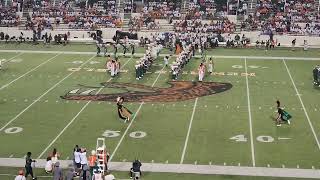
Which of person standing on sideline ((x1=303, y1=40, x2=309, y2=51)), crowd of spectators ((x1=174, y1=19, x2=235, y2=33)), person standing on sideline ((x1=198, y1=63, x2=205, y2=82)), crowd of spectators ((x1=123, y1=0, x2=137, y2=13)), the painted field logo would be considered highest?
crowd of spectators ((x1=123, y1=0, x2=137, y2=13))

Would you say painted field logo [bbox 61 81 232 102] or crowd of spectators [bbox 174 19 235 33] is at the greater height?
crowd of spectators [bbox 174 19 235 33]

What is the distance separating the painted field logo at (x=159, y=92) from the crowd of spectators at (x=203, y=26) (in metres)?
16.6

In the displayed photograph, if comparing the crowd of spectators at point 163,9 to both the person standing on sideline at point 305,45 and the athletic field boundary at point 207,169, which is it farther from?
the athletic field boundary at point 207,169

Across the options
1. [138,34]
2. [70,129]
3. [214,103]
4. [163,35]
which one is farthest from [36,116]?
[138,34]

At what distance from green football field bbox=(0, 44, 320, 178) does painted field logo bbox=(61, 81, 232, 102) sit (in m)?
0.42

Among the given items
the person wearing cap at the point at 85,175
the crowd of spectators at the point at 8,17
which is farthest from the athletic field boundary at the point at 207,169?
the crowd of spectators at the point at 8,17

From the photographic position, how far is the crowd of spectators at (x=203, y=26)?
45.8 meters

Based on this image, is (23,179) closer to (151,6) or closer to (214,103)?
(214,103)

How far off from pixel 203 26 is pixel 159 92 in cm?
2028

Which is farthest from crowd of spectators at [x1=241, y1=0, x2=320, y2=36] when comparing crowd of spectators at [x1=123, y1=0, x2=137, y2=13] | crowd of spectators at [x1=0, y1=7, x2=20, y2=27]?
crowd of spectators at [x1=0, y1=7, x2=20, y2=27]

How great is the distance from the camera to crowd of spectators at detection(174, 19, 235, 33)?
45.8 meters

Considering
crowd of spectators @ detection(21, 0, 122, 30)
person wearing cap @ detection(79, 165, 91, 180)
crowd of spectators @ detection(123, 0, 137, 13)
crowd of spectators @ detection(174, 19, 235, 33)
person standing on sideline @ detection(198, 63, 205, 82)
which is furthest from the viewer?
crowd of spectators @ detection(123, 0, 137, 13)

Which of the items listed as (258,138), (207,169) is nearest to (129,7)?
(258,138)

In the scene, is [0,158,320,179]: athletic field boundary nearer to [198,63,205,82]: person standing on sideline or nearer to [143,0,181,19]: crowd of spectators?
[198,63,205,82]: person standing on sideline
